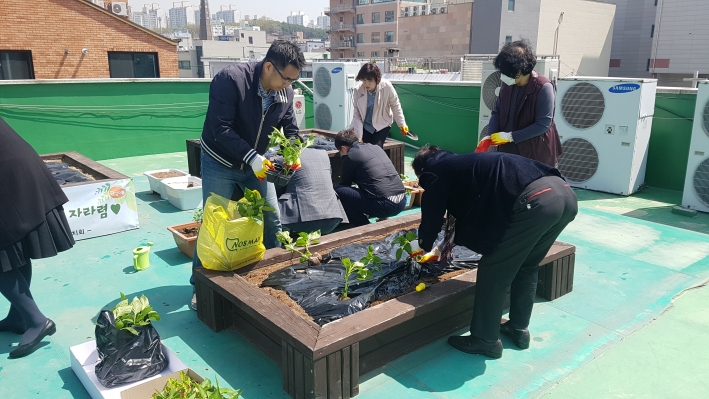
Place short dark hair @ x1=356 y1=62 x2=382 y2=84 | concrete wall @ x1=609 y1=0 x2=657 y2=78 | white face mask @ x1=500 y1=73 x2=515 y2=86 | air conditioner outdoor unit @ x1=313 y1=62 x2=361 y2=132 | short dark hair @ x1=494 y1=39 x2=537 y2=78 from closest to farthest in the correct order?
1. short dark hair @ x1=494 y1=39 x2=537 y2=78
2. white face mask @ x1=500 y1=73 x2=515 y2=86
3. short dark hair @ x1=356 y1=62 x2=382 y2=84
4. air conditioner outdoor unit @ x1=313 y1=62 x2=361 y2=132
5. concrete wall @ x1=609 y1=0 x2=657 y2=78

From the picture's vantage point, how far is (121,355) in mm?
2408

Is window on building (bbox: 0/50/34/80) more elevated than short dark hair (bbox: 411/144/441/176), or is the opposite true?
window on building (bbox: 0/50/34/80)

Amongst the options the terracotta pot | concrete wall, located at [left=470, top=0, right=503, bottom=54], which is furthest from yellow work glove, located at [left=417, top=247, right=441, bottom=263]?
concrete wall, located at [left=470, top=0, right=503, bottom=54]

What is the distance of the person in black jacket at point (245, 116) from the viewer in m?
2.98

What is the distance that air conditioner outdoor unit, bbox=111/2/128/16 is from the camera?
23219 mm

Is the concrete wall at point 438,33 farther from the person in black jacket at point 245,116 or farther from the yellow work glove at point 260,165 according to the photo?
the yellow work glove at point 260,165

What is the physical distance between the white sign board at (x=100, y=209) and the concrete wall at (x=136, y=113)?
390 cm

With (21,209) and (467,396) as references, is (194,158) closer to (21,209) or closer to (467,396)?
(21,209)

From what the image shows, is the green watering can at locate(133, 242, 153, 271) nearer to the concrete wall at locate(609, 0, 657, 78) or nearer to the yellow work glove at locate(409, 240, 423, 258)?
the yellow work glove at locate(409, 240, 423, 258)

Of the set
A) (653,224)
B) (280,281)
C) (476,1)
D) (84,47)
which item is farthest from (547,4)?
(280,281)

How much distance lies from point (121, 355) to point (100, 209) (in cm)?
269

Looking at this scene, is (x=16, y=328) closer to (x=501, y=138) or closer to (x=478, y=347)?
(x=478, y=347)

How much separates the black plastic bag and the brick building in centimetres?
1584

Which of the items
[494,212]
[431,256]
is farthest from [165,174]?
[494,212]
